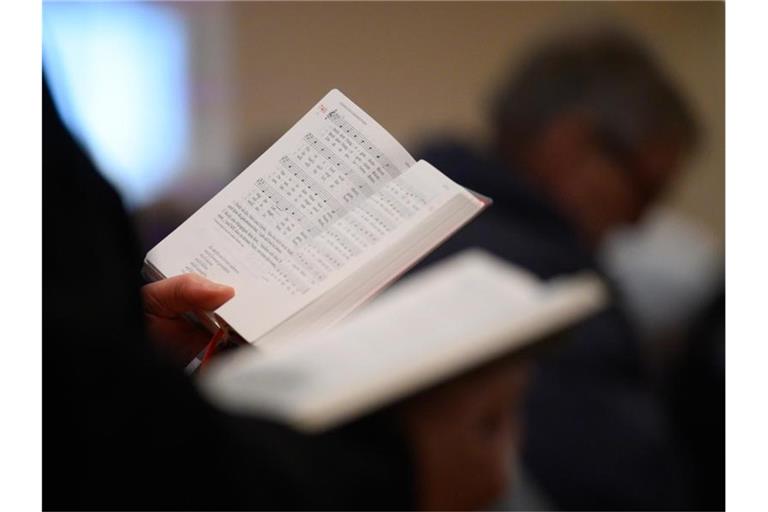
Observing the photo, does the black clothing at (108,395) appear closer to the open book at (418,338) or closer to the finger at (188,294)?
the finger at (188,294)

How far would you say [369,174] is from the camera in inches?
36.8

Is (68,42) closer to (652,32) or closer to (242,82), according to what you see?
(242,82)

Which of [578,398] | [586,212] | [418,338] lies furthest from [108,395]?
[586,212]

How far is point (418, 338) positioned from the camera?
185 centimetres

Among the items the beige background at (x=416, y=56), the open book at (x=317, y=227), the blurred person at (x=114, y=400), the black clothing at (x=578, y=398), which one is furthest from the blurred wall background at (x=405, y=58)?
the blurred person at (x=114, y=400)

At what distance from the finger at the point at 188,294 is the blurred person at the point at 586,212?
35.2 inches

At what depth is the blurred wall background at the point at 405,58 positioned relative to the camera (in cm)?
180

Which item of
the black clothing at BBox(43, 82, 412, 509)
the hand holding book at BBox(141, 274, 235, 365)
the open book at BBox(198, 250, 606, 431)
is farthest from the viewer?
the open book at BBox(198, 250, 606, 431)

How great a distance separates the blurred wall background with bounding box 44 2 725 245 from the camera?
5.91 feet

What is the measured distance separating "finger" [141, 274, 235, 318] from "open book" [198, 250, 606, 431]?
0.39 m

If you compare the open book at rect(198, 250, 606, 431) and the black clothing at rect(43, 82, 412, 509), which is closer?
the black clothing at rect(43, 82, 412, 509)

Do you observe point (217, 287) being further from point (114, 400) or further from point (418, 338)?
point (418, 338)

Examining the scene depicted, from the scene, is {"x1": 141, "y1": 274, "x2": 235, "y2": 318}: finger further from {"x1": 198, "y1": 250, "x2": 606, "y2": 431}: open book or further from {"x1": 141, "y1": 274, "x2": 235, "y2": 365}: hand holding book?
{"x1": 198, "y1": 250, "x2": 606, "y2": 431}: open book

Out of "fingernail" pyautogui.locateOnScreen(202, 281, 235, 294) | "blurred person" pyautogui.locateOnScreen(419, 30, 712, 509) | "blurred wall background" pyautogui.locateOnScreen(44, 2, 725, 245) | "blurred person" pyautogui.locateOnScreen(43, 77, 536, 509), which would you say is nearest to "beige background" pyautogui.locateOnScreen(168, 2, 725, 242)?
"blurred wall background" pyautogui.locateOnScreen(44, 2, 725, 245)
